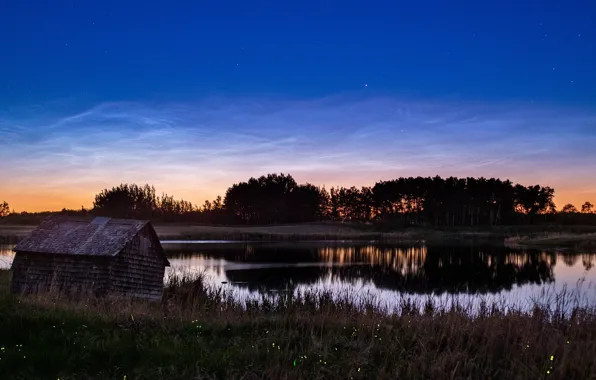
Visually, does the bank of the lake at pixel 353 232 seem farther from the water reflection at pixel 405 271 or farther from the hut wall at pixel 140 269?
the hut wall at pixel 140 269

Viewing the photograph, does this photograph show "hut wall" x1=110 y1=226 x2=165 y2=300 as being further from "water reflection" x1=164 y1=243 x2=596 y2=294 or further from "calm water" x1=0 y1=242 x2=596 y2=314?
"water reflection" x1=164 y1=243 x2=596 y2=294

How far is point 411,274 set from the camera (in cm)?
4569

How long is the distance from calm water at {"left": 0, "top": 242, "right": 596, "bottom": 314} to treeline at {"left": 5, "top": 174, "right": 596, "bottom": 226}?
9196cm

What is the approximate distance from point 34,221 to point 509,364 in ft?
553

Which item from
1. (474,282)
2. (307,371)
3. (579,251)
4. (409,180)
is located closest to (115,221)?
(307,371)

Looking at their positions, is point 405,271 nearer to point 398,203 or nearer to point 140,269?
point 140,269

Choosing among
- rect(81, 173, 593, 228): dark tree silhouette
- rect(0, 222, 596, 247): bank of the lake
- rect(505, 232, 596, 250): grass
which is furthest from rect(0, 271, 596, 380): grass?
rect(81, 173, 593, 228): dark tree silhouette

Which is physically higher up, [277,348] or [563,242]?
[277,348]

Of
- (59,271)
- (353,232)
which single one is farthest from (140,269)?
(353,232)

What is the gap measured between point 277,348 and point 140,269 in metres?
15.3

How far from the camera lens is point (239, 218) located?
570 ft

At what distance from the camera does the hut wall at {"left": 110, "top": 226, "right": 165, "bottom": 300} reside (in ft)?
75.0

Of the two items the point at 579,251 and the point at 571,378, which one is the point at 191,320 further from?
the point at 579,251

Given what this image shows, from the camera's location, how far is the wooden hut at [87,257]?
73.6 feet
